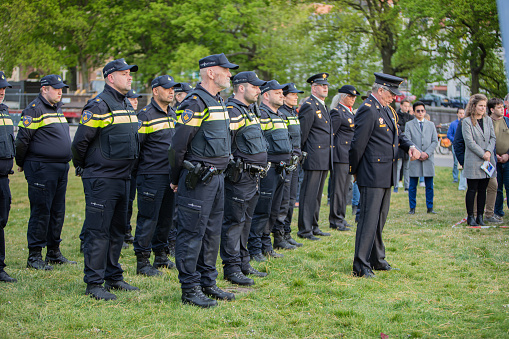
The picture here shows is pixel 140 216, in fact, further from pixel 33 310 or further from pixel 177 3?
pixel 177 3

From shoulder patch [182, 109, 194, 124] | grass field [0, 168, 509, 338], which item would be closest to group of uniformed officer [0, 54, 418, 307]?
shoulder patch [182, 109, 194, 124]

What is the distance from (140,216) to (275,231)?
2421mm

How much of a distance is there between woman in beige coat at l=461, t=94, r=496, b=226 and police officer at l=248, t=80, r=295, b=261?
13.5 feet

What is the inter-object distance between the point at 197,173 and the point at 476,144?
675 cm

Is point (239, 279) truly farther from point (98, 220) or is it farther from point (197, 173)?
point (98, 220)

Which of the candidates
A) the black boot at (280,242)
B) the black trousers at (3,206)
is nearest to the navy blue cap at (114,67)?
the black trousers at (3,206)

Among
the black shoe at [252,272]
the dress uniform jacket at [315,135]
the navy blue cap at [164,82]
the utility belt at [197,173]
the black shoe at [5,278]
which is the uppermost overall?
the navy blue cap at [164,82]

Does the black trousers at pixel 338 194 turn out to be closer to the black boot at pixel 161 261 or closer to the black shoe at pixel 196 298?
the black boot at pixel 161 261

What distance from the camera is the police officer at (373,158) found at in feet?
22.5

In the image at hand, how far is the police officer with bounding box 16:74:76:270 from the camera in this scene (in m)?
7.45

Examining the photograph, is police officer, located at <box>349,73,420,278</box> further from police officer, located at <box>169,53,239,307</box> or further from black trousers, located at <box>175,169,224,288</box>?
black trousers, located at <box>175,169,224,288</box>

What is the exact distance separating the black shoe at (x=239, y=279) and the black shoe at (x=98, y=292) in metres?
1.39

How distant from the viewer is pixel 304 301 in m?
5.81

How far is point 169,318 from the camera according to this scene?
209 inches
